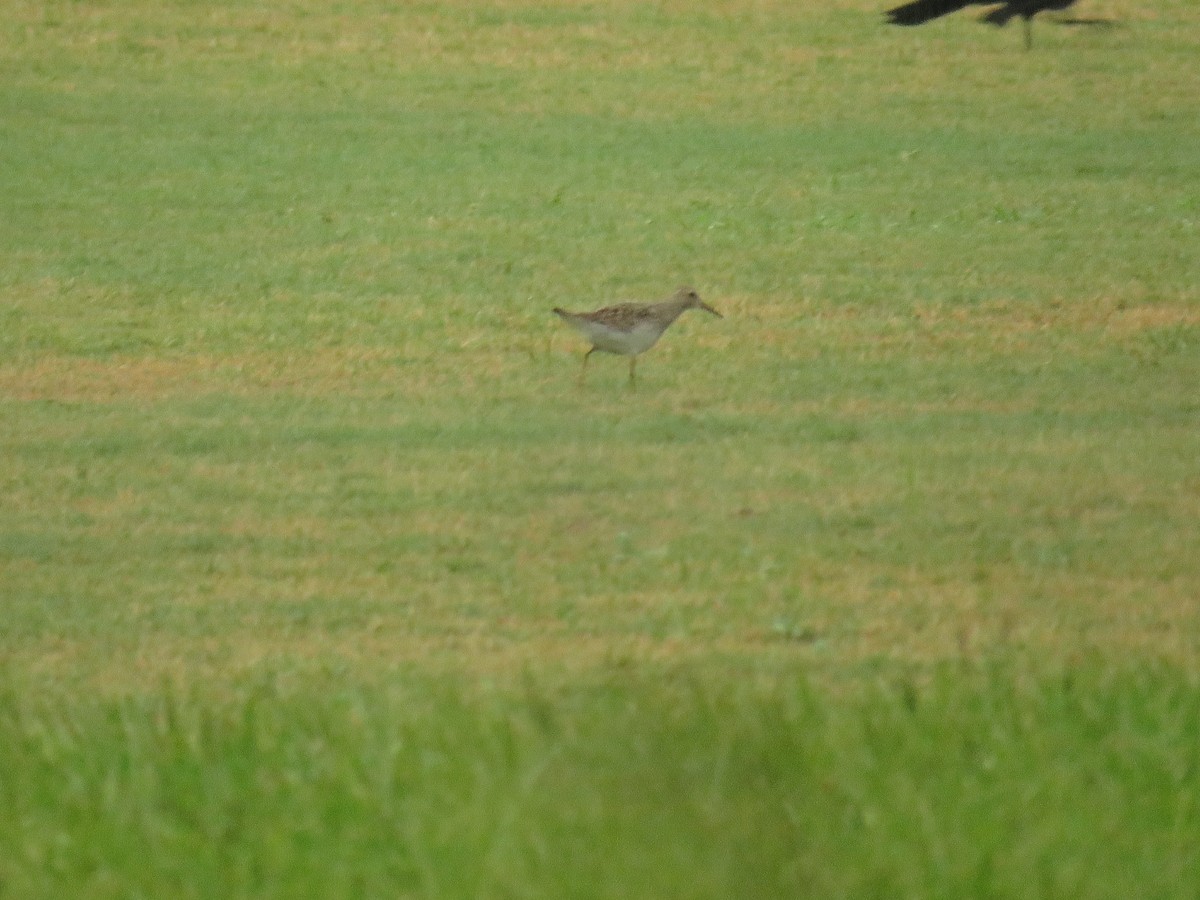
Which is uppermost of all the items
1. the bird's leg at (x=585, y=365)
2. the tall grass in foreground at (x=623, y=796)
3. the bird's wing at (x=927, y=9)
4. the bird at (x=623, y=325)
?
the bird's wing at (x=927, y=9)

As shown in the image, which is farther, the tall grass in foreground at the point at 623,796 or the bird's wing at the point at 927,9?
the bird's wing at the point at 927,9

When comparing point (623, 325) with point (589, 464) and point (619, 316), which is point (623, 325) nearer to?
point (619, 316)

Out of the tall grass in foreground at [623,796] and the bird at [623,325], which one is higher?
the tall grass in foreground at [623,796]

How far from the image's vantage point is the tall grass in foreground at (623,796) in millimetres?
5012

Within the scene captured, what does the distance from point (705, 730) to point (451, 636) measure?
8.43ft

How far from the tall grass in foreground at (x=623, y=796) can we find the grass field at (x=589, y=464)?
0.06ft

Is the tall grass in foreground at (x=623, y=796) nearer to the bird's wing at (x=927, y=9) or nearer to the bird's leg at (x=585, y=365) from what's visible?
the bird's wing at (x=927, y=9)

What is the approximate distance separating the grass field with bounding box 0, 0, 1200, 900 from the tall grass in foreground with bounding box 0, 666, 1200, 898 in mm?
17

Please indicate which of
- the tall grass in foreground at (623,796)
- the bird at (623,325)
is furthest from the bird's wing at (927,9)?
the tall grass in foreground at (623,796)

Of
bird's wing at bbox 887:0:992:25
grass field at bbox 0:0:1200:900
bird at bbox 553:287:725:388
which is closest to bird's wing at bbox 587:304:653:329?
bird at bbox 553:287:725:388

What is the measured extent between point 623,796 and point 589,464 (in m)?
5.47

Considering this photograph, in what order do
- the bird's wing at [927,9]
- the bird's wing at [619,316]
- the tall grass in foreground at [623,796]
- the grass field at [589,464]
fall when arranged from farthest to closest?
1. the bird's wing at [619,316]
2. the bird's wing at [927,9]
3. the grass field at [589,464]
4. the tall grass in foreground at [623,796]

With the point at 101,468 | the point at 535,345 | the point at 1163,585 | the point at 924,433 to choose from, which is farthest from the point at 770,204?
the point at 1163,585

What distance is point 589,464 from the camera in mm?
10625
